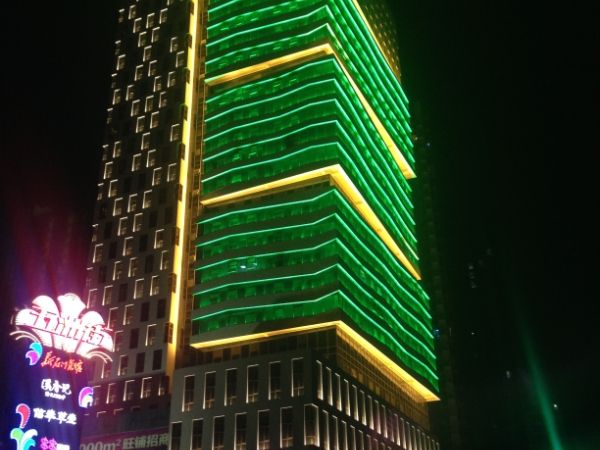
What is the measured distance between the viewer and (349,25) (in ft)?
325

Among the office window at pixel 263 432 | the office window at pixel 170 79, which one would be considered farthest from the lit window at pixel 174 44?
the office window at pixel 263 432

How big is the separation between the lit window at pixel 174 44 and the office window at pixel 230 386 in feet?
156

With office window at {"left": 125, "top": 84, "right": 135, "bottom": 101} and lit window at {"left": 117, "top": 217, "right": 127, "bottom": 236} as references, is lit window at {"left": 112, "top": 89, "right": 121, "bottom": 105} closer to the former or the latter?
office window at {"left": 125, "top": 84, "right": 135, "bottom": 101}

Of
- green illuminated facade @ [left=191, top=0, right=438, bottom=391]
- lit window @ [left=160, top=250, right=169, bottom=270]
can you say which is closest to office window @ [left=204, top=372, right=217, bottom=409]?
green illuminated facade @ [left=191, top=0, right=438, bottom=391]

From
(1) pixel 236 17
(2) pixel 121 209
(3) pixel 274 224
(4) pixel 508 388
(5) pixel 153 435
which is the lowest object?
(5) pixel 153 435

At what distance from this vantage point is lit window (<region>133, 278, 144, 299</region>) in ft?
260

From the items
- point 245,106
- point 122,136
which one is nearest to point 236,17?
point 245,106

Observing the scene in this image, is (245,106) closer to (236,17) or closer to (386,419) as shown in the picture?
(236,17)

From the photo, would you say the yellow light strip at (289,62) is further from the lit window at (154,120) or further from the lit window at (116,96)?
the lit window at (116,96)

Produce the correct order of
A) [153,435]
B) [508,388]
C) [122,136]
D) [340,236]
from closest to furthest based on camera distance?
[153,435] → [340,236] → [122,136] → [508,388]

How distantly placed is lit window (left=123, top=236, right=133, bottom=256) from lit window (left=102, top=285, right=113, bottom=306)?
438cm

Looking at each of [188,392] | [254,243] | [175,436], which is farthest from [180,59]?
[175,436]

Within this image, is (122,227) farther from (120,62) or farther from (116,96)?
(120,62)

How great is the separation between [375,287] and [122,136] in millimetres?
38121
